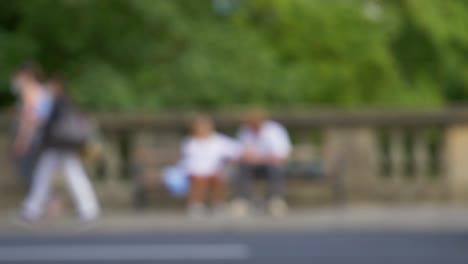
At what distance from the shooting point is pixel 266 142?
39.2 feet

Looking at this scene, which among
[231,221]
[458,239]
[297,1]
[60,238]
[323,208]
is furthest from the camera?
[297,1]

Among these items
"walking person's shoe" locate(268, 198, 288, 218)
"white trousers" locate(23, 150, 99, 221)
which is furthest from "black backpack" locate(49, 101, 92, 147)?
"walking person's shoe" locate(268, 198, 288, 218)

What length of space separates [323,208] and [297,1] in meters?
4.60

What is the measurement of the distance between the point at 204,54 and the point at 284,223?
6084 millimetres

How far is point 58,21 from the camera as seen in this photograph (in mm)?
16625

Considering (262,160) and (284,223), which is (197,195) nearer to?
(262,160)

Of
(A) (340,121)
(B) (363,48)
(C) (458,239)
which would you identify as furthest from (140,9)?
(C) (458,239)

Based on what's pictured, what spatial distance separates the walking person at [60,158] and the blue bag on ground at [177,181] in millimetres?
1069

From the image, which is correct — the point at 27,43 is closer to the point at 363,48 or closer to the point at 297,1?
the point at 297,1

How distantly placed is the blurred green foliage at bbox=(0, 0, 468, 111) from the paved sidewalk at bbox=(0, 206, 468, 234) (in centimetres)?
446

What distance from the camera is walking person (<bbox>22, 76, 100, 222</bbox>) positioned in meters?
11.2

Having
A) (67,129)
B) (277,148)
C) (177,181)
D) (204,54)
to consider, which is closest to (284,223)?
(277,148)

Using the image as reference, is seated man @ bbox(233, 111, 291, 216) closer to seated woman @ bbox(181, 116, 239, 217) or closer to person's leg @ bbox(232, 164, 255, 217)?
person's leg @ bbox(232, 164, 255, 217)

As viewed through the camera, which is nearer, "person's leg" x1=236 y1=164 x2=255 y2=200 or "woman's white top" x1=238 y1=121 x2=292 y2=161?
"woman's white top" x1=238 y1=121 x2=292 y2=161
